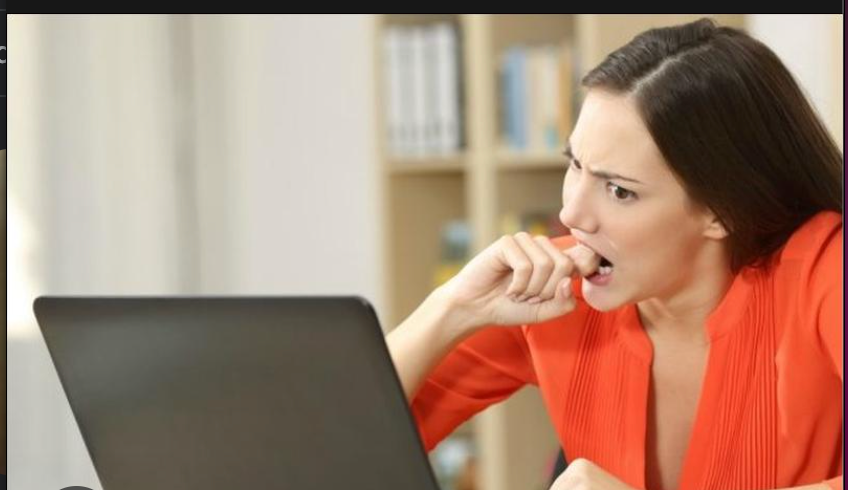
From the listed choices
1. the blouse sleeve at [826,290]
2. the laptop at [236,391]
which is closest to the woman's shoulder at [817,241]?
the blouse sleeve at [826,290]

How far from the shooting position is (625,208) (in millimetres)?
1354

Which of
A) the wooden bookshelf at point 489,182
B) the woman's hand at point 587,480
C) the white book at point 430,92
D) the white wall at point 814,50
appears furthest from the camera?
the white book at point 430,92

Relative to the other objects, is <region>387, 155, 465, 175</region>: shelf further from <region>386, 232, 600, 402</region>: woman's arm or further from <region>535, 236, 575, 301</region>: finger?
<region>535, 236, 575, 301</region>: finger

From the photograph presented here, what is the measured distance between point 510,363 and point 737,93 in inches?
18.5

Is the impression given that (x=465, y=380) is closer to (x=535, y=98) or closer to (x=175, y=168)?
(x=535, y=98)

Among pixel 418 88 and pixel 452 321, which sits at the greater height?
pixel 418 88

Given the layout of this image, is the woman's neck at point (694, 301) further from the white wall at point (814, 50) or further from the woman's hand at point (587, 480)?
the white wall at point (814, 50)

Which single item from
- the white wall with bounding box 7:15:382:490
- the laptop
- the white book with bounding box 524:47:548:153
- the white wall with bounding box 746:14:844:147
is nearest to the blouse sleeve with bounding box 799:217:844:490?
the laptop

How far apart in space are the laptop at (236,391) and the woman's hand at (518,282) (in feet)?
1.55

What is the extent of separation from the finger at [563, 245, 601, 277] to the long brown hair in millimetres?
118

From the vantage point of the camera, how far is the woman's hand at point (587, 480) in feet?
3.77

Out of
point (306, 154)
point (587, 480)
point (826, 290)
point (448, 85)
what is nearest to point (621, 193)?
point (826, 290)

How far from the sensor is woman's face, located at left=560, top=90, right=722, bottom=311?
134cm

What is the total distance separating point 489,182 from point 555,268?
5.97ft
